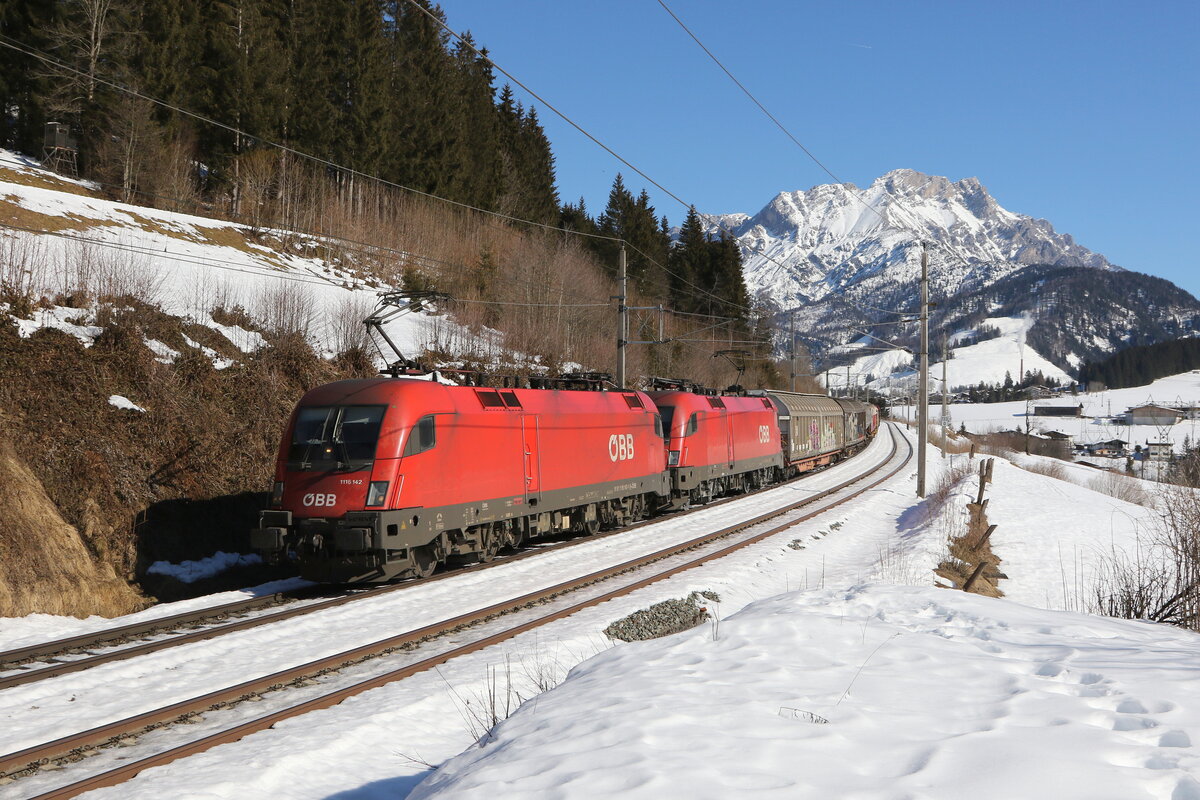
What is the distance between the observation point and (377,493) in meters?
12.8

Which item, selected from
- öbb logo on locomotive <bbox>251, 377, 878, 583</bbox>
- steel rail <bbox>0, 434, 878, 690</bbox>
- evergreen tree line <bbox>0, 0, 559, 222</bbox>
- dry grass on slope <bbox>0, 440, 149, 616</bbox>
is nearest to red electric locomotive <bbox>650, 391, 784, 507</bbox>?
öbb logo on locomotive <bbox>251, 377, 878, 583</bbox>

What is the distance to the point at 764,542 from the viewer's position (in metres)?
19.2

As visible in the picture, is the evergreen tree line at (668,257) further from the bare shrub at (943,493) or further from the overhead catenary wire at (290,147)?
the bare shrub at (943,493)

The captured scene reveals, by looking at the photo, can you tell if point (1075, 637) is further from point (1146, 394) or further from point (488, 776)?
point (1146, 394)

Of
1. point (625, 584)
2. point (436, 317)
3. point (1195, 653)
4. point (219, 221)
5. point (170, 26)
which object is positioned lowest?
point (625, 584)

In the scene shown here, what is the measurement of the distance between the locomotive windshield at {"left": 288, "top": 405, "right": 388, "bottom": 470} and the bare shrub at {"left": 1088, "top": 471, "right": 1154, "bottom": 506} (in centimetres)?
3709

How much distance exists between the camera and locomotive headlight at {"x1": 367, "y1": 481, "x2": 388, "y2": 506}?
12.7 m

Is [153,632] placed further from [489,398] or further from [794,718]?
[794,718]

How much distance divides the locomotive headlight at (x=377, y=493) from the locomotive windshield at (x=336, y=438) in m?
0.36

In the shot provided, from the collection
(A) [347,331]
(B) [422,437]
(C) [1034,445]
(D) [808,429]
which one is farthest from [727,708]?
(C) [1034,445]

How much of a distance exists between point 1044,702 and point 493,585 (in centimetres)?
1019

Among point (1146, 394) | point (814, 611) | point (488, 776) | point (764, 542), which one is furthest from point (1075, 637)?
point (1146, 394)

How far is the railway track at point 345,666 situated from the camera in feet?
21.6

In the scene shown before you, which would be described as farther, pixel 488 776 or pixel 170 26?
pixel 170 26
